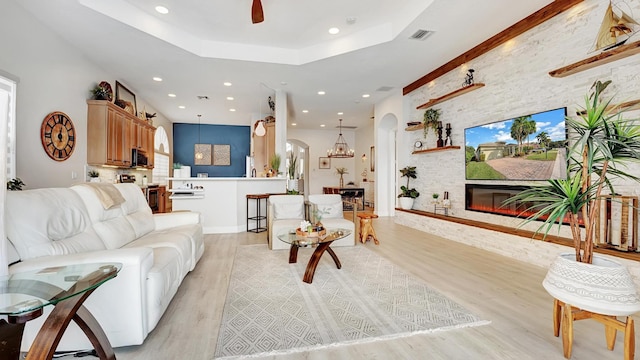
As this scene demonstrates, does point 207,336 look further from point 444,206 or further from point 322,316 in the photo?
point 444,206

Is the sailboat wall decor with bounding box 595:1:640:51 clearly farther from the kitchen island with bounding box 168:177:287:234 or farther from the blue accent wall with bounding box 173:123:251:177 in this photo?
the blue accent wall with bounding box 173:123:251:177

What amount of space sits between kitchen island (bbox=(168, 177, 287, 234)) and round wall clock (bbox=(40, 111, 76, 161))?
165 cm

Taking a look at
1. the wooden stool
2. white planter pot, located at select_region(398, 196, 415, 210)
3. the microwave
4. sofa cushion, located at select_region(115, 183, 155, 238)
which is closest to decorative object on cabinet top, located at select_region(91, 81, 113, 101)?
the microwave

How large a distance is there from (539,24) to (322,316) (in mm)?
4512

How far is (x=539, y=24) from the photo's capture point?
3.74 m

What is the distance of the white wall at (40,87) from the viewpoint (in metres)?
3.29

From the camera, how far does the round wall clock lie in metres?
3.82

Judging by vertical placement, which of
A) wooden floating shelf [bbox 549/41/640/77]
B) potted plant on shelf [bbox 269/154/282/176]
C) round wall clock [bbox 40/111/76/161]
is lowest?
potted plant on shelf [bbox 269/154/282/176]

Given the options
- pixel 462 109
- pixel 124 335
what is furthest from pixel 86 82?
pixel 462 109

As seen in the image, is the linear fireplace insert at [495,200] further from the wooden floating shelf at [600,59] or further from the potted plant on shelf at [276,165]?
the potted plant on shelf at [276,165]

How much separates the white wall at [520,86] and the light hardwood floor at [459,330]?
972 millimetres

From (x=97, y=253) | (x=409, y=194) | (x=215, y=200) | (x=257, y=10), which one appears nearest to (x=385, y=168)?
(x=409, y=194)

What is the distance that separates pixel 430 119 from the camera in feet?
18.9

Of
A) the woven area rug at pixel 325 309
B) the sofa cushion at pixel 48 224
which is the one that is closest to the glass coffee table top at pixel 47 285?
the sofa cushion at pixel 48 224
